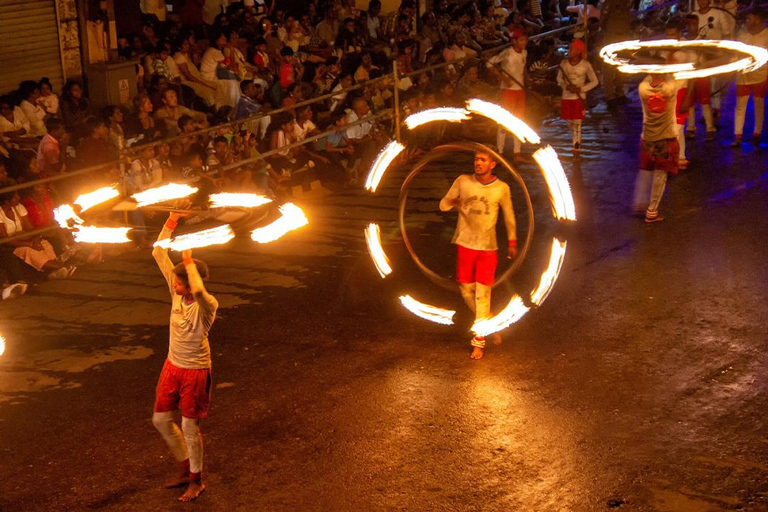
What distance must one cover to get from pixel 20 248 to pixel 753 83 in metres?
11.5

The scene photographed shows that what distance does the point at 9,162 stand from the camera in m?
12.9

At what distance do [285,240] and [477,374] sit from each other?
4.89 m

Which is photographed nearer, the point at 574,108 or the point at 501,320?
the point at 501,320

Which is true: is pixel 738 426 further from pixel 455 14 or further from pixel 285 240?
pixel 455 14

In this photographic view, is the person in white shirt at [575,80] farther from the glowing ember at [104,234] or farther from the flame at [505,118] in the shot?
the glowing ember at [104,234]

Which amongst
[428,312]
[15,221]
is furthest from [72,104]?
[428,312]

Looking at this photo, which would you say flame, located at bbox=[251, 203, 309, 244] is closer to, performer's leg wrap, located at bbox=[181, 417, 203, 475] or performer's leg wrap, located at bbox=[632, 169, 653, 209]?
performer's leg wrap, located at bbox=[181, 417, 203, 475]

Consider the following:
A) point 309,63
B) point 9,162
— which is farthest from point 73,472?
point 309,63

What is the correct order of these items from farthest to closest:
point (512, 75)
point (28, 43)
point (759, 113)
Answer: point (759, 113), point (512, 75), point (28, 43)

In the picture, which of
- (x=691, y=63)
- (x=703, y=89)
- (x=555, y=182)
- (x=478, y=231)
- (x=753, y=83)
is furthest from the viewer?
(x=703, y=89)

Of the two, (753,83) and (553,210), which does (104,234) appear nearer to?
(553,210)

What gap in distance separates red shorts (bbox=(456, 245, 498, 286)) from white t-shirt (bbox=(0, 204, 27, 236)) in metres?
5.42

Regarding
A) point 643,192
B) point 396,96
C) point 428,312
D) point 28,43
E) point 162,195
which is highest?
point 28,43

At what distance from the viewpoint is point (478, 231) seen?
9641 millimetres
